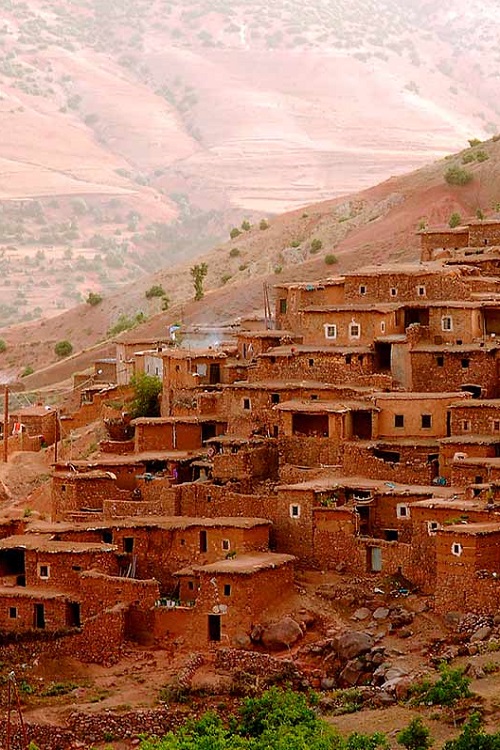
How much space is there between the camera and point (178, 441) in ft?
148

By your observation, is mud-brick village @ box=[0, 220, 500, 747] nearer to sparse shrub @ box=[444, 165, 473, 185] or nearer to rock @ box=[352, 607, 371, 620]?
rock @ box=[352, 607, 371, 620]

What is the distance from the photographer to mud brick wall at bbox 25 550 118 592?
4003 centimetres

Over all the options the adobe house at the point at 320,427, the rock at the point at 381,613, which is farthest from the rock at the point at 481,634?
the adobe house at the point at 320,427

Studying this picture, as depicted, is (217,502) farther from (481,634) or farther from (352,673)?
(481,634)

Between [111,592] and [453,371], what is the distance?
951 cm

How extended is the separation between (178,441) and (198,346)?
32.2 ft

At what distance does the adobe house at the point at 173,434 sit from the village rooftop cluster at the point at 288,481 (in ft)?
0.14

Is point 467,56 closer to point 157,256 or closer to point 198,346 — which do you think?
point 157,256

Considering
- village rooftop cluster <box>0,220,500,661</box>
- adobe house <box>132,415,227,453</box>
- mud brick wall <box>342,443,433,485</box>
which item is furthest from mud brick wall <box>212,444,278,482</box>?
adobe house <box>132,415,227,453</box>

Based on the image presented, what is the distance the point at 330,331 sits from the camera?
151 ft

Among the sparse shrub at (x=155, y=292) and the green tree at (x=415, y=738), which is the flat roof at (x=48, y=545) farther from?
the sparse shrub at (x=155, y=292)

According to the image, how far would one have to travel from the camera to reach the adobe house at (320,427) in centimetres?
4231

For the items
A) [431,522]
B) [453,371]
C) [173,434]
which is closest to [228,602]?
[431,522]

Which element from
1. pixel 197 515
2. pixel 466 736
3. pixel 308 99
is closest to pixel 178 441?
pixel 197 515
